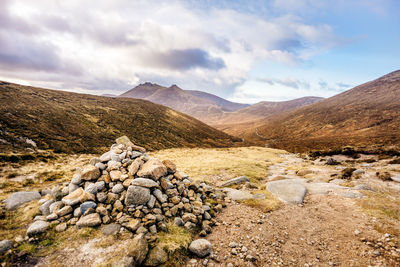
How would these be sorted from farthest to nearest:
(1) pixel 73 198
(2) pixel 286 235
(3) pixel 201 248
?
(1) pixel 73 198 → (2) pixel 286 235 → (3) pixel 201 248

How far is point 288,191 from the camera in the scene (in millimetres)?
14500

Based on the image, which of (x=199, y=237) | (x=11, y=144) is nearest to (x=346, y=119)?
(x=199, y=237)

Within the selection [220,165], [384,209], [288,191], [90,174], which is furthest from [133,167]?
[220,165]

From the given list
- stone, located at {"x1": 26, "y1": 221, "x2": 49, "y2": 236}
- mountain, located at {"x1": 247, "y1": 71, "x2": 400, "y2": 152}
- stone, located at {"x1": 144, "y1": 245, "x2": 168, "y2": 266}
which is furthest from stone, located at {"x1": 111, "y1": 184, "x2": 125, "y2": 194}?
mountain, located at {"x1": 247, "y1": 71, "x2": 400, "y2": 152}

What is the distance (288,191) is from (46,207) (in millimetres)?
16549

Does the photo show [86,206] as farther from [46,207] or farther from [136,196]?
[46,207]

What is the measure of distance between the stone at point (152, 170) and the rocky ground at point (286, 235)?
3.12 m

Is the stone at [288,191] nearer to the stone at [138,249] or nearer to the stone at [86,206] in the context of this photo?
the stone at [138,249]

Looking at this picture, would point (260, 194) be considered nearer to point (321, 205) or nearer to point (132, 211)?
point (321, 205)

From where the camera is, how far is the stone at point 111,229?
7.83 m

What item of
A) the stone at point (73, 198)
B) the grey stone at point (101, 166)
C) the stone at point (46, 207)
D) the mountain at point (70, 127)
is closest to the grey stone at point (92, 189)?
the stone at point (73, 198)

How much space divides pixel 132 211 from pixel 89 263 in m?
2.61

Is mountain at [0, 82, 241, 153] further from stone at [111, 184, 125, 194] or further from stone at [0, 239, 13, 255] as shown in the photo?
stone at [111, 184, 125, 194]

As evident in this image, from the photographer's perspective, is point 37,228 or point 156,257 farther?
point 37,228
